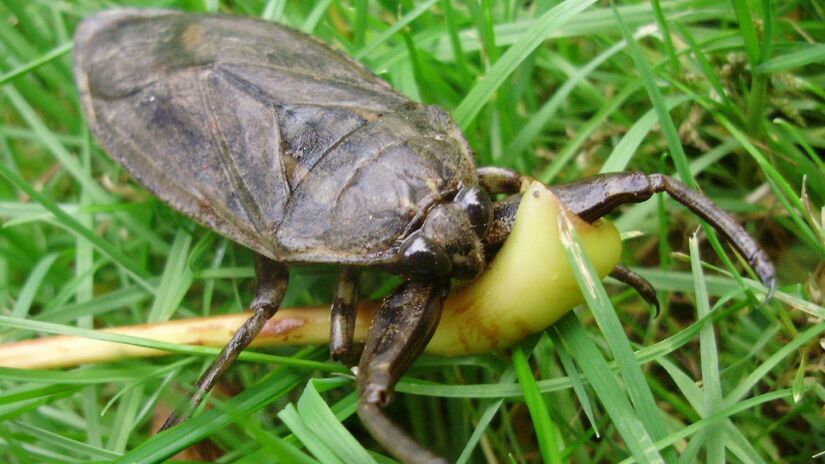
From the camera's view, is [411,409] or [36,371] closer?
[36,371]

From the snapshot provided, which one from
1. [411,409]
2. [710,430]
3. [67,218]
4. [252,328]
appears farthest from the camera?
[67,218]

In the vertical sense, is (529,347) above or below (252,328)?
below

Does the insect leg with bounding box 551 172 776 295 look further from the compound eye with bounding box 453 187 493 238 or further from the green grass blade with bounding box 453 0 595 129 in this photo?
the green grass blade with bounding box 453 0 595 129

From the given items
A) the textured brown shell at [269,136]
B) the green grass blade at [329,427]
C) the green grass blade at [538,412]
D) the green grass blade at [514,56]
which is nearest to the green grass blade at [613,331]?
the green grass blade at [538,412]

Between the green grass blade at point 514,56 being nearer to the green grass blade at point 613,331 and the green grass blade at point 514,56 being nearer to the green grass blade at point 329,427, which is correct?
the green grass blade at point 613,331

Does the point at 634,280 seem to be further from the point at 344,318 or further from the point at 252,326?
the point at 252,326

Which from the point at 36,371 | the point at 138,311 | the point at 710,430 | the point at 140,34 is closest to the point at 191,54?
the point at 140,34

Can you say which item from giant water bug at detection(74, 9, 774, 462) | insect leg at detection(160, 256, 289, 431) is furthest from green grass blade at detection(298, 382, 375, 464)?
insect leg at detection(160, 256, 289, 431)

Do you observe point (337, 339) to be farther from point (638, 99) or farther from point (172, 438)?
point (638, 99)
